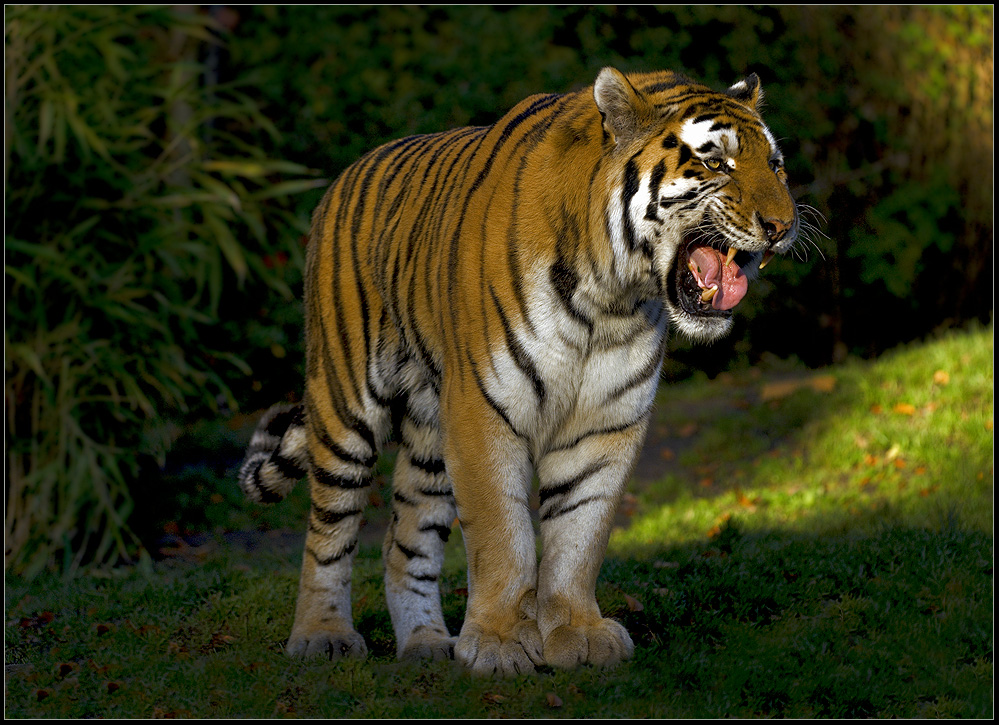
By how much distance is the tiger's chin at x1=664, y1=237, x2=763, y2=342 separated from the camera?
3453 millimetres

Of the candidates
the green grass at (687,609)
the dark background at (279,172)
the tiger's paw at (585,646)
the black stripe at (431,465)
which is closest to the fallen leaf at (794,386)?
the green grass at (687,609)

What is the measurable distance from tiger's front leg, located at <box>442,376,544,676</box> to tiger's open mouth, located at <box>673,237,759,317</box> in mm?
722

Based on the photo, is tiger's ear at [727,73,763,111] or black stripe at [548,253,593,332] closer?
black stripe at [548,253,593,332]

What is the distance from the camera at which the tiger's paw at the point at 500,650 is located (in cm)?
350

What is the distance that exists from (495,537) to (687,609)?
1041mm

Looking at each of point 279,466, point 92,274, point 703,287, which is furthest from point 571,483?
point 92,274

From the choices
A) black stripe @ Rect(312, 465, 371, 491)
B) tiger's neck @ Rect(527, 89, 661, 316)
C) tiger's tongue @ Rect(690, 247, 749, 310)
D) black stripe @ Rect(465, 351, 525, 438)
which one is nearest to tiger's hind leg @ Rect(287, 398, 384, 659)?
black stripe @ Rect(312, 465, 371, 491)

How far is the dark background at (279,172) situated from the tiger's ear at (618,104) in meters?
2.14

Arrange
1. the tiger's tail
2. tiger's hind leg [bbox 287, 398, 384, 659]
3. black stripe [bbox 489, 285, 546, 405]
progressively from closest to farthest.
Result: black stripe [bbox 489, 285, 546, 405] < tiger's hind leg [bbox 287, 398, 384, 659] < the tiger's tail

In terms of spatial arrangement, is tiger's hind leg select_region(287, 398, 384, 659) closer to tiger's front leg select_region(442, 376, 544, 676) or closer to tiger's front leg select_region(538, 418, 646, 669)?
tiger's front leg select_region(442, 376, 544, 676)

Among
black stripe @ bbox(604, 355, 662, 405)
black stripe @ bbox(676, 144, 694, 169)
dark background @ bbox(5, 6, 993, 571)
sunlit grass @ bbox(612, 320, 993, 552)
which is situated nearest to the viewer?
black stripe @ bbox(676, 144, 694, 169)

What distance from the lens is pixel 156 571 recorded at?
590cm

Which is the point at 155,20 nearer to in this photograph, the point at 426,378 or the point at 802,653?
the point at 426,378

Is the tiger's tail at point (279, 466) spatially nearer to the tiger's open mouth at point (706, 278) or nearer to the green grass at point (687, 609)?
the green grass at point (687, 609)
